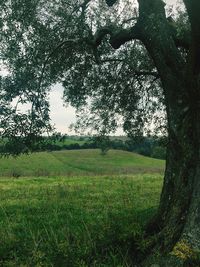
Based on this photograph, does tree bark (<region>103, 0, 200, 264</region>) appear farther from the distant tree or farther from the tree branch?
the distant tree

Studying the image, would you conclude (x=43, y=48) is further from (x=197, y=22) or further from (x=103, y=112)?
(x=197, y=22)

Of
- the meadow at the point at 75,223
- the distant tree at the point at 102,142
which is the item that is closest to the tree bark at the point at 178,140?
the meadow at the point at 75,223

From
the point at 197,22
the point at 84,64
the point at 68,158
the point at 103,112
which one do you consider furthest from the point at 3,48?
the point at 68,158

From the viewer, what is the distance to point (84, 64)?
62.1ft

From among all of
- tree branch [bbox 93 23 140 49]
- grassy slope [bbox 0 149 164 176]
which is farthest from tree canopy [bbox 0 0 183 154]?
grassy slope [bbox 0 149 164 176]

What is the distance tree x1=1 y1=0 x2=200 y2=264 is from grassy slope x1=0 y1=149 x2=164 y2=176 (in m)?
52.1

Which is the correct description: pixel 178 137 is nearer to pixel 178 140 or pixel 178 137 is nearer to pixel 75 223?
pixel 178 140

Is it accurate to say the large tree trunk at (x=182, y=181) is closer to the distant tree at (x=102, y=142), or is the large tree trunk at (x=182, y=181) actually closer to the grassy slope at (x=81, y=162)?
the distant tree at (x=102, y=142)

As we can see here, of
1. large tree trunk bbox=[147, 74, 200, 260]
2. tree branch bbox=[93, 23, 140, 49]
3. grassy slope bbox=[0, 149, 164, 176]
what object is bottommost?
grassy slope bbox=[0, 149, 164, 176]

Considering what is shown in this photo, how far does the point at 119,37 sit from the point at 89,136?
8884 mm

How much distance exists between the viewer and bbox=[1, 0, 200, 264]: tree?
10.9 metres

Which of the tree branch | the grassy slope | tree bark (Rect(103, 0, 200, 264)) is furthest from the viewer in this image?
the grassy slope

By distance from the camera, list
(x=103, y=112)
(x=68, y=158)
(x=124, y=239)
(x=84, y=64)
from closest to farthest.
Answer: (x=124, y=239) → (x=84, y=64) → (x=103, y=112) → (x=68, y=158)

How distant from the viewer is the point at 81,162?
87.7m
